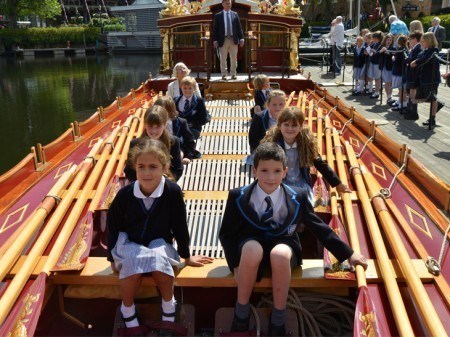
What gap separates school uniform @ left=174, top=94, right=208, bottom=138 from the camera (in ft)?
18.4

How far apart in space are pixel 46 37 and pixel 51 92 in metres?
21.0

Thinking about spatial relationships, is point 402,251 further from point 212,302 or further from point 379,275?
point 212,302

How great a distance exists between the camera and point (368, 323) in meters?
2.26

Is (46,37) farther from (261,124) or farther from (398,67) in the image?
(261,124)

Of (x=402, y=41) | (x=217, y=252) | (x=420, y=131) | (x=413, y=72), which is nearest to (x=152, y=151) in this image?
(x=217, y=252)

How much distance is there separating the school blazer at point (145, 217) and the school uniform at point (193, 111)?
115 inches

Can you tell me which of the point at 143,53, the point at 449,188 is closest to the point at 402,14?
the point at 143,53

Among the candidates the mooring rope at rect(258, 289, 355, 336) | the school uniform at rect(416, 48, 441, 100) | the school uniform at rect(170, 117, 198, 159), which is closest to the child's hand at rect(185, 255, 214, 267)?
the mooring rope at rect(258, 289, 355, 336)

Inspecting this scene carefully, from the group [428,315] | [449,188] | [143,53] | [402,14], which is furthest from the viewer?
[402,14]

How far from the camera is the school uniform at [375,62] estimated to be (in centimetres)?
1003

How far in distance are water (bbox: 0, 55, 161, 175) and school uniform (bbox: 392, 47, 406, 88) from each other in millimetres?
8103

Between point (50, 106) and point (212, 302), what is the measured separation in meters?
14.3

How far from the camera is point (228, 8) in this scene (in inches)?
336

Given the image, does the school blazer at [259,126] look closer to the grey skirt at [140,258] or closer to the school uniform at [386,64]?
the grey skirt at [140,258]
